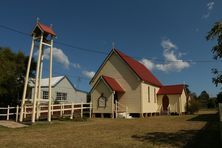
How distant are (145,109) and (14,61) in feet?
54.5

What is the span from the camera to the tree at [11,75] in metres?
24.9

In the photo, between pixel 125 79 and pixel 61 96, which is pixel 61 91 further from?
pixel 125 79

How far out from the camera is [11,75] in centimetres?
2578

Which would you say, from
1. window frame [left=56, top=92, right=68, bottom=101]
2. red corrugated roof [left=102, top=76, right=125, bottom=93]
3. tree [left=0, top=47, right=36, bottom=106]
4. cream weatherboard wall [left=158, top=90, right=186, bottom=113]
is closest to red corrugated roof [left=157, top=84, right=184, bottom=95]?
cream weatherboard wall [left=158, top=90, right=186, bottom=113]

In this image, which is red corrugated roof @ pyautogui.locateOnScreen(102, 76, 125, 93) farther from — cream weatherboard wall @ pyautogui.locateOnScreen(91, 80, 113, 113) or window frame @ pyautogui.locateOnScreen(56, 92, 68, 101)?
window frame @ pyautogui.locateOnScreen(56, 92, 68, 101)

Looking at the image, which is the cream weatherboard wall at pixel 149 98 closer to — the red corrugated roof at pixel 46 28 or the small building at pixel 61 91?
the red corrugated roof at pixel 46 28

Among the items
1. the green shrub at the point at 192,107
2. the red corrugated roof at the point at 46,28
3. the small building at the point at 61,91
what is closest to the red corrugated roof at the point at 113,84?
the red corrugated roof at the point at 46,28

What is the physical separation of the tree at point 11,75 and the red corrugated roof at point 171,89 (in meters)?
18.4

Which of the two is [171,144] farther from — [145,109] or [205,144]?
[145,109]

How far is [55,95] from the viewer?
44969 millimetres

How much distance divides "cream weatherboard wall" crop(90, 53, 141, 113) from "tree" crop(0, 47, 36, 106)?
8.84 meters

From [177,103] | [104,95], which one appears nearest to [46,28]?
[104,95]

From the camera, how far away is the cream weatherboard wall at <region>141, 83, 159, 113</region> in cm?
2959

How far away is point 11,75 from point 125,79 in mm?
13239
